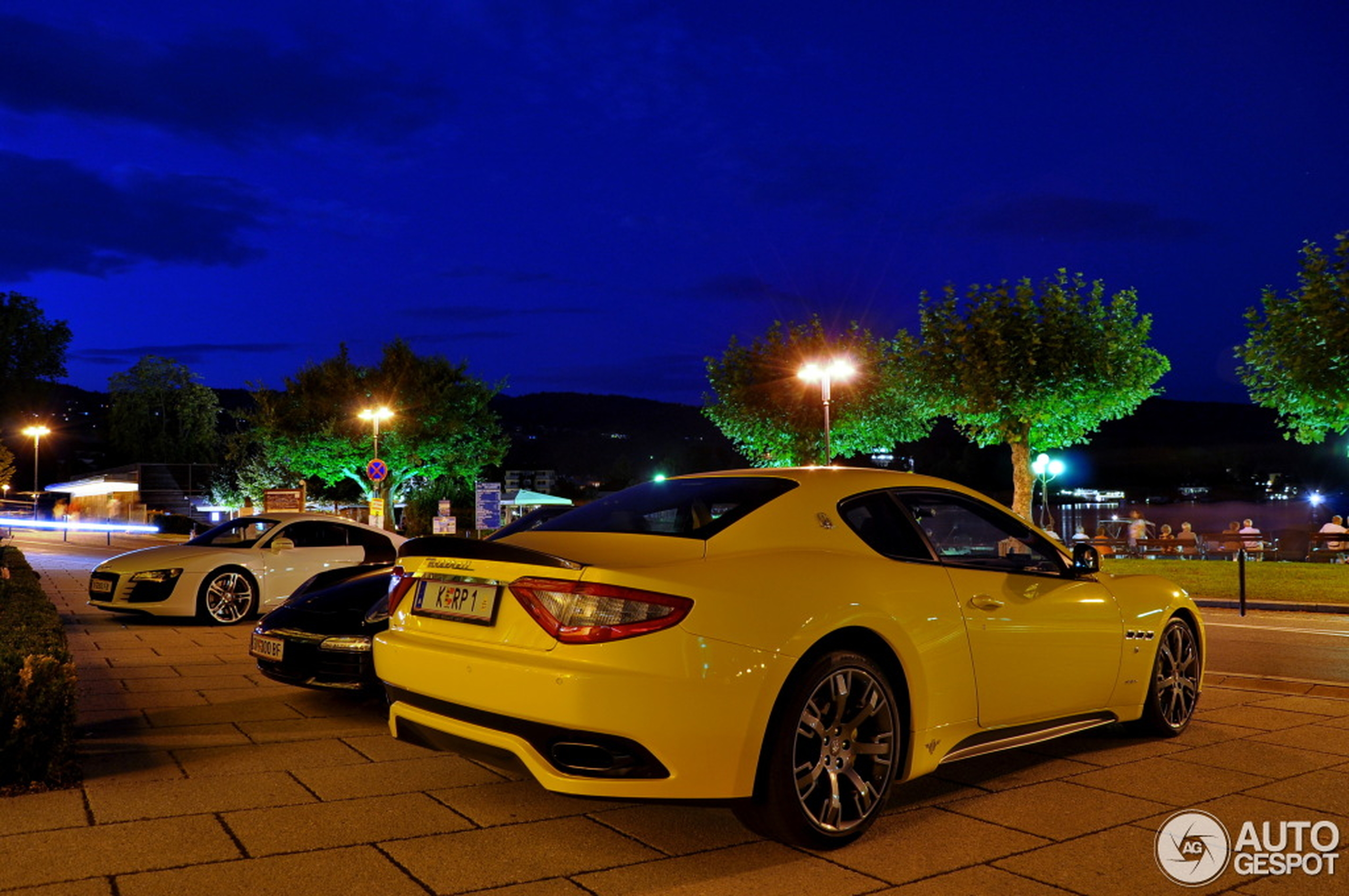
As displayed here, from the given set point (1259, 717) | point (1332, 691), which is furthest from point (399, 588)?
point (1332, 691)

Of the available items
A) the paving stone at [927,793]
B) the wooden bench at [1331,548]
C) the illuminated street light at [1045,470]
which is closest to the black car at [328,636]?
the paving stone at [927,793]

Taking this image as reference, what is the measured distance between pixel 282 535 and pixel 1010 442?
21.4 meters

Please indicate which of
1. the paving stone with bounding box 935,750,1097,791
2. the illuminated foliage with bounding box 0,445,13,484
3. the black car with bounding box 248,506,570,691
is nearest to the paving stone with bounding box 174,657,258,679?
the black car with bounding box 248,506,570,691

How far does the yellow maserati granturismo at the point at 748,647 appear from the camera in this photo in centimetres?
418

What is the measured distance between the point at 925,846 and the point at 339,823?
2434 millimetres

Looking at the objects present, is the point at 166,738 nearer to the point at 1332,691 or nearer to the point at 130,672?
the point at 130,672

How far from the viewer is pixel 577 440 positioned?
15625 centimetres

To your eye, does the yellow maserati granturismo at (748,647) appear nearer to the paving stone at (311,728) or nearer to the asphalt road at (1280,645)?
the paving stone at (311,728)

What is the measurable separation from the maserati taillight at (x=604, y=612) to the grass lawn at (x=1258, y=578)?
1355cm

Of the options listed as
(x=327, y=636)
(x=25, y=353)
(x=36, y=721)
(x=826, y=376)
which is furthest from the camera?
(x=25, y=353)

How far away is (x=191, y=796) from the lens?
206 inches

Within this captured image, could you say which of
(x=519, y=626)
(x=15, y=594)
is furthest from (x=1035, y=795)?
(x=15, y=594)

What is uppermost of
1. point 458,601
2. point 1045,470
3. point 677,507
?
point 1045,470

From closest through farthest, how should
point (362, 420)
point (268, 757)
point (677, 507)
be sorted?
1. point (677, 507)
2. point (268, 757)
3. point (362, 420)
